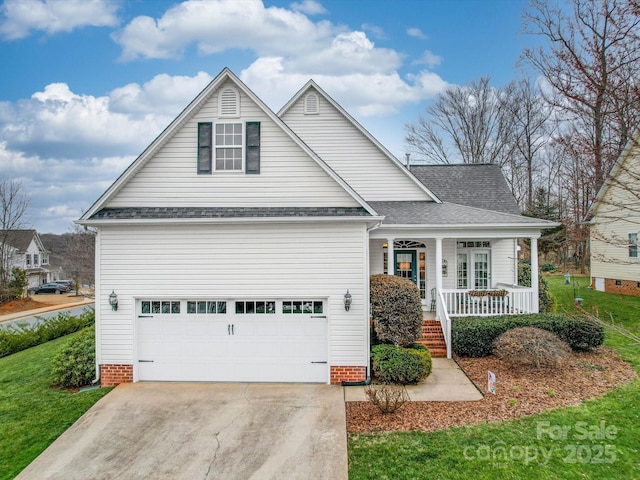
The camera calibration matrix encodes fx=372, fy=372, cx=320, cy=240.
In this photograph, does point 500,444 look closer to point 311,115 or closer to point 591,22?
point 591,22

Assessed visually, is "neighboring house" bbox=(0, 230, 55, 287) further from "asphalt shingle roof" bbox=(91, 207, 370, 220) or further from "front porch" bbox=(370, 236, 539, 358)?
"front porch" bbox=(370, 236, 539, 358)

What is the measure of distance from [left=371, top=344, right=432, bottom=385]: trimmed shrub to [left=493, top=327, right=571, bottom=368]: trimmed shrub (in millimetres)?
2296

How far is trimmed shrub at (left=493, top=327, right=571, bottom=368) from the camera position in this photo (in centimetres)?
934

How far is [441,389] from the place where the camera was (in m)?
8.72

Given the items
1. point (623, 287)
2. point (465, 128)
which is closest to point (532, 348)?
point (623, 287)

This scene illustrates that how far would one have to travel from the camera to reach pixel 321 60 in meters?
22.3

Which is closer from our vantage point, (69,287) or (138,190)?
(138,190)

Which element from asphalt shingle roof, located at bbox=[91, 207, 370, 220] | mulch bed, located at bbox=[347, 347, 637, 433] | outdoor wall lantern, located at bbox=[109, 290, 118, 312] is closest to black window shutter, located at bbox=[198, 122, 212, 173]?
asphalt shingle roof, located at bbox=[91, 207, 370, 220]

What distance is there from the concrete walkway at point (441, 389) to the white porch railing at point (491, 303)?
2.84 metres

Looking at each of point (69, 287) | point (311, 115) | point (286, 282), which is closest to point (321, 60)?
point (311, 115)

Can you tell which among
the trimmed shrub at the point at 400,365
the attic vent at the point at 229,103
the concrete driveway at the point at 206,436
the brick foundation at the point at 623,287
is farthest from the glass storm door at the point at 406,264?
the brick foundation at the point at 623,287

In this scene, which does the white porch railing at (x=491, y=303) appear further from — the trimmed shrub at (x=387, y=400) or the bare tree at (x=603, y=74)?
the bare tree at (x=603, y=74)

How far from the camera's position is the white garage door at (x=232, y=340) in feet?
30.9

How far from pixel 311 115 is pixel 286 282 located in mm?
7913
